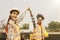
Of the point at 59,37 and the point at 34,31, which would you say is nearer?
the point at 34,31

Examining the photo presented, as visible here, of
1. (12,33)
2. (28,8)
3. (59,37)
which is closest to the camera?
(12,33)

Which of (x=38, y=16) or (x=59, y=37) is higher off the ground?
(x=38, y=16)

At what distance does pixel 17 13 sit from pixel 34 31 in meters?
0.92

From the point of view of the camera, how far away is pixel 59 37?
6.13 metres

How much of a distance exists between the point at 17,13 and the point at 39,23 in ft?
2.82

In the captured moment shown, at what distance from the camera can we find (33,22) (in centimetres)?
411

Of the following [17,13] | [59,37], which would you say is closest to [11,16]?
[17,13]

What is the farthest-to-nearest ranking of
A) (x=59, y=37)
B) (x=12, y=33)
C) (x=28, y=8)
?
(x=59, y=37) → (x=28, y=8) → (x=12, y=33)

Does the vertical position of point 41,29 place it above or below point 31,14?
below

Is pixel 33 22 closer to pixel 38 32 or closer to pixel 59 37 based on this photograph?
pixel 38 32

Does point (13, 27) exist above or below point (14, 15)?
below

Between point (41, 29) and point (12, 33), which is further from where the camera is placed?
point (41, 29)

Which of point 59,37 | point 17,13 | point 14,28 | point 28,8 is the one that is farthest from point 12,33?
point 59,37

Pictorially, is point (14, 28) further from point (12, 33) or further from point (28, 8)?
point (28, 8)
